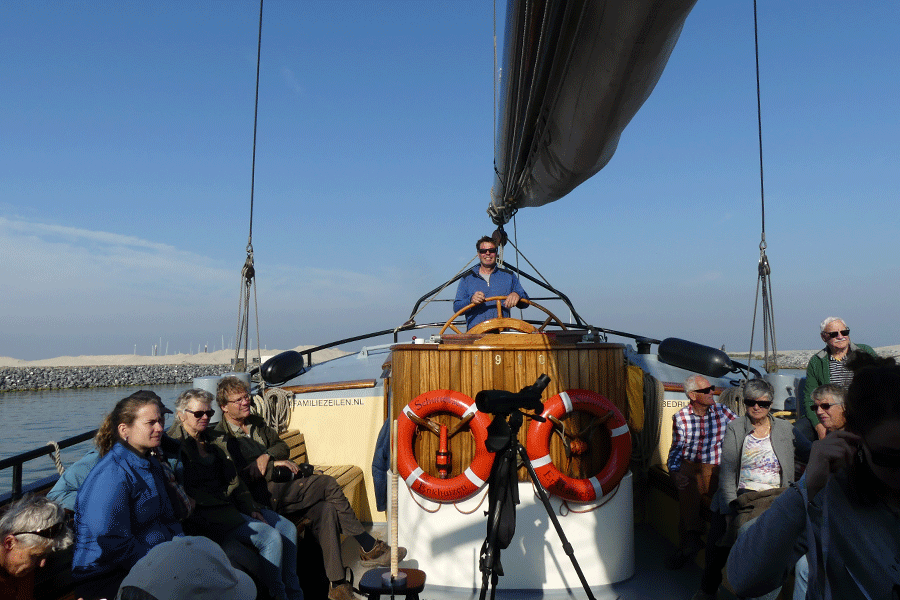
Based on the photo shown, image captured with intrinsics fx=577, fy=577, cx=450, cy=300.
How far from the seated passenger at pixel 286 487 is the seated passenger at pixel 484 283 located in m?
1.74

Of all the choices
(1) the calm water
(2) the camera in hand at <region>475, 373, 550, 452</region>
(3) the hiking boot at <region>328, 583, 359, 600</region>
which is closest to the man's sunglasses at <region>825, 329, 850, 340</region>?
(2) the camera in hand at <region>475, 373, 550, 452</region>

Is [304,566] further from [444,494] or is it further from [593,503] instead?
[593,503]

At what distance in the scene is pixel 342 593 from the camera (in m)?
3.10

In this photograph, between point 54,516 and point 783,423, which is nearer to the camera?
point 54,516

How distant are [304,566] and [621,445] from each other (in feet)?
6.41

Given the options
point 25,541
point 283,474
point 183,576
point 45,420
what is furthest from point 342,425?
point 45,420

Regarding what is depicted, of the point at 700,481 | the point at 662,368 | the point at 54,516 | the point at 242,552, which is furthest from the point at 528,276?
the point at 54,516

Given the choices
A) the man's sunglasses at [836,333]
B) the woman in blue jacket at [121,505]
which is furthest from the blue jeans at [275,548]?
the man's sunglasses at [836,333]

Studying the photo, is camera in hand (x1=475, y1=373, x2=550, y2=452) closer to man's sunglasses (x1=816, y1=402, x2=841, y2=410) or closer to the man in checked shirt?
man's sunglasses (x1=816, y1=402, x2=841, y2=410)

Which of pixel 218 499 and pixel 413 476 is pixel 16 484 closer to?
pixel 218 499

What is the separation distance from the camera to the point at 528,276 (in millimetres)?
5777

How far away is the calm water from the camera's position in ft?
44.5

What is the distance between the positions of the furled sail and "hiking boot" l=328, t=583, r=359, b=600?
2506 millimetres

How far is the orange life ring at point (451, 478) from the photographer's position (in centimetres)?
299
